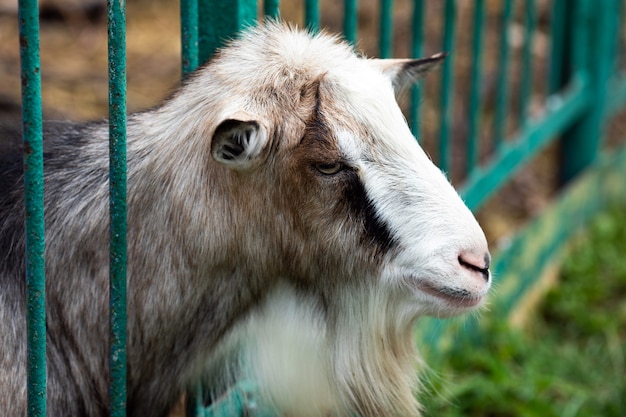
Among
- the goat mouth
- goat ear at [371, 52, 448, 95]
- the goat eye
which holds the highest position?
goat ear at [371, 52, 448, 95]

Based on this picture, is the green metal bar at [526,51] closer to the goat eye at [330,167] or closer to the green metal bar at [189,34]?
the green metal bar at [189,34]

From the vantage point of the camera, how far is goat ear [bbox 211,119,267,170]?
2.21 m

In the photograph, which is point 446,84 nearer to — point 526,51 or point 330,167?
point 526,51

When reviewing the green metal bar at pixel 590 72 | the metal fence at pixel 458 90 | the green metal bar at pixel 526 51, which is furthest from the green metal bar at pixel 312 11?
the green metal bar at pixel 590 72

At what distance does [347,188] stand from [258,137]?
0.25m

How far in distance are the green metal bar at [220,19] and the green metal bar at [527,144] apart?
6.07ft

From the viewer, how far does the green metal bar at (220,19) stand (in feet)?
9.02

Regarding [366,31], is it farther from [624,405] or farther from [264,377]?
[264,377]

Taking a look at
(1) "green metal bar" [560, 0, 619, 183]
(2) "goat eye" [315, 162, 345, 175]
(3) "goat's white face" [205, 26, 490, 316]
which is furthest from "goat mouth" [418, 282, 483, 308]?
(1) "green metal bar" [560, 0, 619, 183]

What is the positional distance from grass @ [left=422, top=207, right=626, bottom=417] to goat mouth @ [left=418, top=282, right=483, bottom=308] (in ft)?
3.48

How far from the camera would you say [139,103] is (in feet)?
21.5

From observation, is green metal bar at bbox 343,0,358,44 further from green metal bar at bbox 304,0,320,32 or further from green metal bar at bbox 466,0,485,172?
green metal bar at bbox 466,0,485,172

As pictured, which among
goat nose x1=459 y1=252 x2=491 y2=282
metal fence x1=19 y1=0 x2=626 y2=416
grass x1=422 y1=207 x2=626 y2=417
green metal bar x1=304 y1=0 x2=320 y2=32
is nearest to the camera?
metal fence x1=19 y1=0 x2=626 y2=416

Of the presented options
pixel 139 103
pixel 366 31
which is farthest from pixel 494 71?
pixel 139 103
